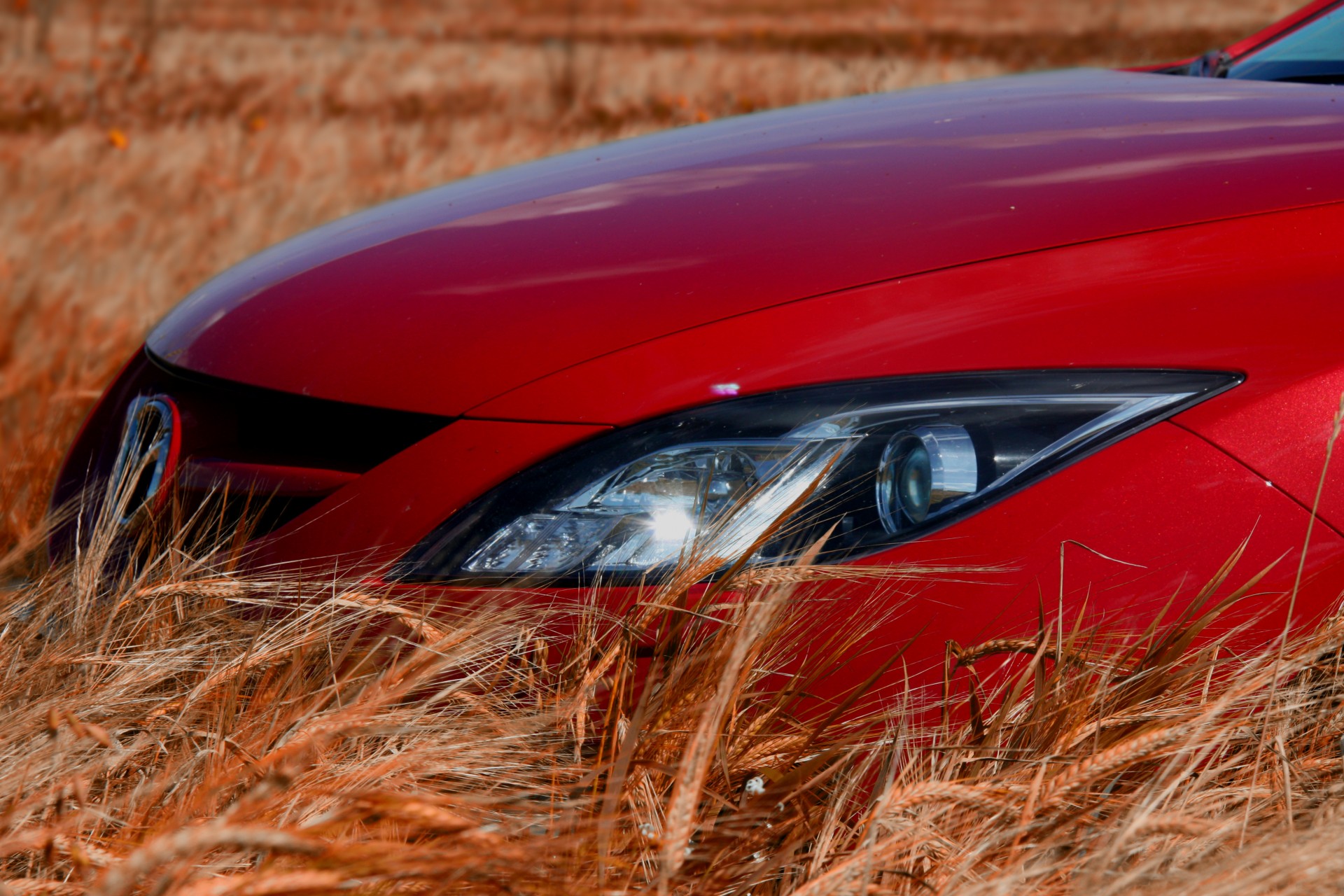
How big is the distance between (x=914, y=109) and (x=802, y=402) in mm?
1094

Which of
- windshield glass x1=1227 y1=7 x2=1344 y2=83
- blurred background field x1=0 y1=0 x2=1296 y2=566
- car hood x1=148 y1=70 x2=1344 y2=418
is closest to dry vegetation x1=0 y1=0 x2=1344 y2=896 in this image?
car hood x1=148 y1=70 x2=1344 y2=418

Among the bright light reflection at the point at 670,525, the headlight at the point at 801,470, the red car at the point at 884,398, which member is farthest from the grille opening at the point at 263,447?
the bright light reflection at the point at 670,525

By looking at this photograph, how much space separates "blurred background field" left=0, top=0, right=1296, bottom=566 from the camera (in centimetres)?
416

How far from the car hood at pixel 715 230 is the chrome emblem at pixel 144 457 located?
9 cm

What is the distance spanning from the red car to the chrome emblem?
3 centimetres

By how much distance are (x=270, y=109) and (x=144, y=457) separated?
33.0 feet

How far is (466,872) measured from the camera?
104 centimetres

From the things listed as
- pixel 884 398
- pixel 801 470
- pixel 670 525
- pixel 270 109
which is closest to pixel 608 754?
pixel 670 525

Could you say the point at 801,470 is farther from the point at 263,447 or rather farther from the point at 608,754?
the point at 263,447

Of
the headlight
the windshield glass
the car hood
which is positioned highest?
the windshield glass

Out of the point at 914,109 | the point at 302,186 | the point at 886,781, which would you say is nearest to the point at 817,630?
the point at 886,781

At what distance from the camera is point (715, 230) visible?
63.7 inches

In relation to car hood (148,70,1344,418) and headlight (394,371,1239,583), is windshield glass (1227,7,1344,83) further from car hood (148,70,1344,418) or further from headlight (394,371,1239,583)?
headlight (394,371,1239,583)

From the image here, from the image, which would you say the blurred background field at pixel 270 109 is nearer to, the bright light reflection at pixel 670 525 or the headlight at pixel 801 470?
the headlight at pixel 801 470
